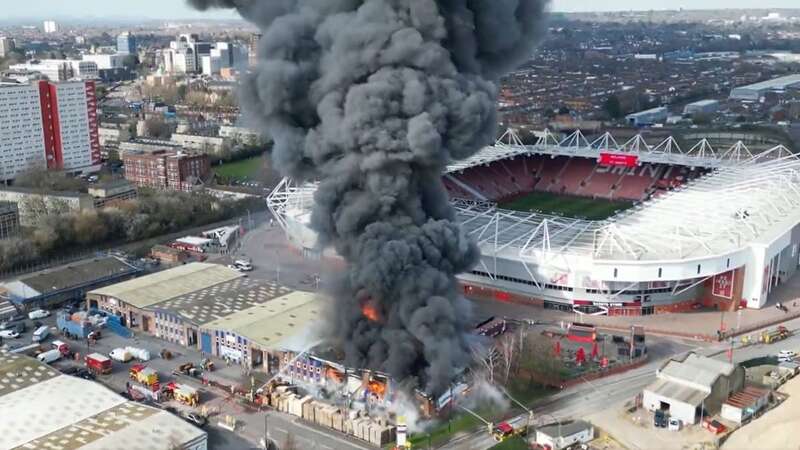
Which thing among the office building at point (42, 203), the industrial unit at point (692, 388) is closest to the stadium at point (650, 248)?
the industrial unit at point (692, 388)

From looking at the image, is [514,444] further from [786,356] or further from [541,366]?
[786,356]

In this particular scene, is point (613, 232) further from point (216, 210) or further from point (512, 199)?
point (216, 210)

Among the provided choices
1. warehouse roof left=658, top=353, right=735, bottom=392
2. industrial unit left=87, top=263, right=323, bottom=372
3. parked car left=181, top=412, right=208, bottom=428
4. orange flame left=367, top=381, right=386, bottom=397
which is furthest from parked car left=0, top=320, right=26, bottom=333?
warehouse roof left=658, top=353, right=735, bottom=392

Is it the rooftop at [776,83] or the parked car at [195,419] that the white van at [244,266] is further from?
the rooftop at [776,83]

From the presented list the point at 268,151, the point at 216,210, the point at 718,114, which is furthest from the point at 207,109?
the point at 718,114

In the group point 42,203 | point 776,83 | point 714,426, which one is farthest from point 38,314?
point 776,83
